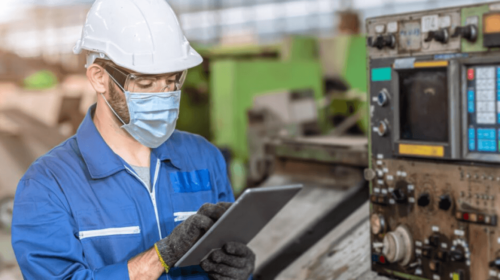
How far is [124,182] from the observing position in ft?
5.32

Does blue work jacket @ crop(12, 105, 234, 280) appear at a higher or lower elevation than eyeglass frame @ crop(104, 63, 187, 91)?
lower

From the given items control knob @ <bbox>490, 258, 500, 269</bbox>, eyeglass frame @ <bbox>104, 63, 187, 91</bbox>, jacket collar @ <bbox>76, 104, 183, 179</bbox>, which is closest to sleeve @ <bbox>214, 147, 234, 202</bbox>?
jacket collar @ <bbox>76, 104, 183, 179</bbox>

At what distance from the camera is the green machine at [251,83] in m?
Answer: 5.08

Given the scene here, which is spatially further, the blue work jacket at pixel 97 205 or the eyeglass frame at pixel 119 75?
the eyeglass frame at pixel 119 75

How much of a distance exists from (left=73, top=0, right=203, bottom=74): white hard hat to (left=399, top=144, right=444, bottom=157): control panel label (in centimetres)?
79

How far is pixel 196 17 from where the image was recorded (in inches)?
669

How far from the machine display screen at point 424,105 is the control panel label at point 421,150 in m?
0.03

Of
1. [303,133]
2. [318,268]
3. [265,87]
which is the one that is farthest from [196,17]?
[318,268]

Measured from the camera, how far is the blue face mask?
1.60 m

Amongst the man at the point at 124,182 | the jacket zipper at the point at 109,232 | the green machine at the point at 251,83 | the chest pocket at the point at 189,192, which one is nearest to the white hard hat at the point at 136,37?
the man at the point at 124,182

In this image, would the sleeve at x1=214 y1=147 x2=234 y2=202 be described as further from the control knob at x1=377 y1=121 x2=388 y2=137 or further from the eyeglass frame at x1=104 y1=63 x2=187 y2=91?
the control knob at x1=377 y1=121 x2=388 y2=137

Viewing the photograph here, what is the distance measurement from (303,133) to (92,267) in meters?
2.85

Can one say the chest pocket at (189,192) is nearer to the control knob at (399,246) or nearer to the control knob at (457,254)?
the control knob at (399,246)

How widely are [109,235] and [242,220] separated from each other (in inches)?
15.1
